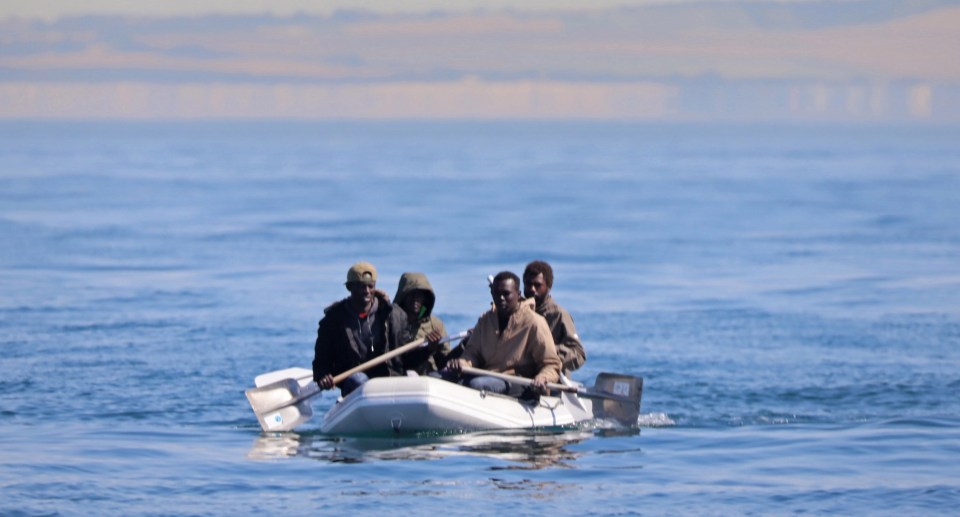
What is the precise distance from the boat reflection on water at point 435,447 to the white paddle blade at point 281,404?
28 centimetres

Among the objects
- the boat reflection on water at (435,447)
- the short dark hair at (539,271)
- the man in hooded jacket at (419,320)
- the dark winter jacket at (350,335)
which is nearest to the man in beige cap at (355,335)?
the dark winter jacket at (350,335)

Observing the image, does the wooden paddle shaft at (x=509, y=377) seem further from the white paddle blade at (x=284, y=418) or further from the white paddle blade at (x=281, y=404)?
the white paddle blade at (x=284, y=418)

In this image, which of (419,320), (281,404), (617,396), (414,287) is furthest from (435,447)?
(617,396)

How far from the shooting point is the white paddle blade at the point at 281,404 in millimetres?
13867

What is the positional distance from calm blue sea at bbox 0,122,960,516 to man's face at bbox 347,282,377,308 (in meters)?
1.29

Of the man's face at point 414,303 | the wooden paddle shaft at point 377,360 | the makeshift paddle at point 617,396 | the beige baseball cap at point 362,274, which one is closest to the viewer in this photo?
the beige baseball cap at point 362,274

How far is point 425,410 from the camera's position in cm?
1271

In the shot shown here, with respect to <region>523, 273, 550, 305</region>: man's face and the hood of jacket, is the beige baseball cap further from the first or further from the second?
<region>523, 273, 550, 305</region>: man's face

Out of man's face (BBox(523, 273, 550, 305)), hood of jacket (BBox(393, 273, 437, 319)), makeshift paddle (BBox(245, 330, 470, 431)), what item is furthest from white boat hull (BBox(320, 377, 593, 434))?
man's face (BBox(523, 273, 550, 305))

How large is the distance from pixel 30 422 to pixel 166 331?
22.7 feet

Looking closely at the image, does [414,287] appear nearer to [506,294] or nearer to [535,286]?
[506,294]

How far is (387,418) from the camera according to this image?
12.8 m

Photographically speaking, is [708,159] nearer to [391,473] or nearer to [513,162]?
[513,162]

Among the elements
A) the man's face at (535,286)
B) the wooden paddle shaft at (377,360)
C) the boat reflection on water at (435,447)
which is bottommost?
the boat reflection on water at (435,447)
